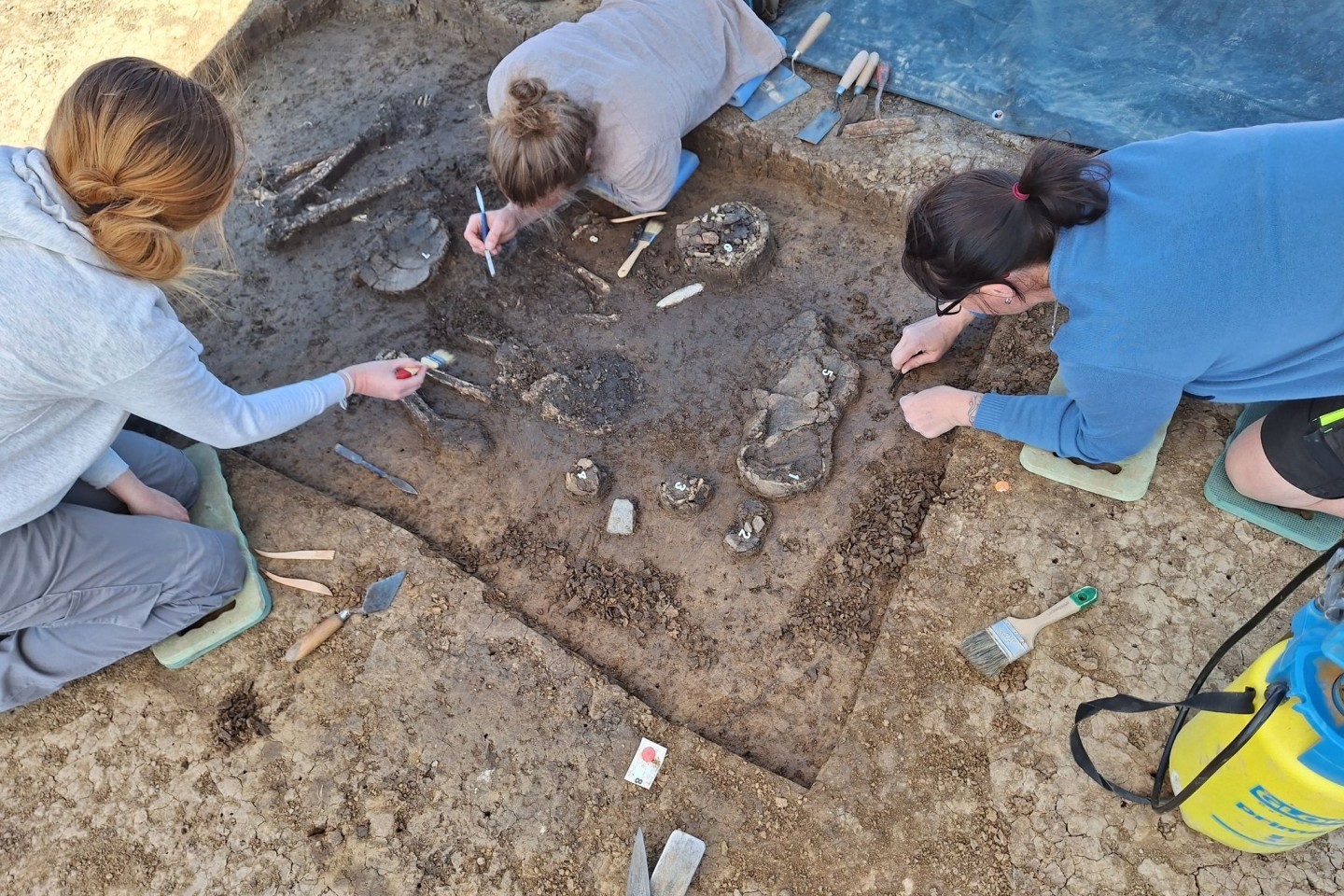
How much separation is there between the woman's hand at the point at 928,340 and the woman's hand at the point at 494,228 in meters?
1.85

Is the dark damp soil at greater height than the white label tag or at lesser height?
greater

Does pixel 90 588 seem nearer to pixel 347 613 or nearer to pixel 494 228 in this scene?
pixel 347 613

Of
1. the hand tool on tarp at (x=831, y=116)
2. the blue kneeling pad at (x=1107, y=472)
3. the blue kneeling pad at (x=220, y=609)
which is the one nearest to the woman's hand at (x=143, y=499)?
the blue kneeling pad at (x=220, y=609)

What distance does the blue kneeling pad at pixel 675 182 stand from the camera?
3943 millimetres

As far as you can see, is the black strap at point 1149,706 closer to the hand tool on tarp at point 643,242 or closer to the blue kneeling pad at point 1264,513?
the blue kneeling pad at point 1264,513

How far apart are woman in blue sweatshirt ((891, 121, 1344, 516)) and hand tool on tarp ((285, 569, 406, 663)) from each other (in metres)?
2.13

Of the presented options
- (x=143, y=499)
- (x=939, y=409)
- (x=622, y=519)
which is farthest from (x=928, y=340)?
(x=143, y=499)

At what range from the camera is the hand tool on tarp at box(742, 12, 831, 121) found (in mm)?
4105

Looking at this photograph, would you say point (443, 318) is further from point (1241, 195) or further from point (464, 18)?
point (1241, 195)

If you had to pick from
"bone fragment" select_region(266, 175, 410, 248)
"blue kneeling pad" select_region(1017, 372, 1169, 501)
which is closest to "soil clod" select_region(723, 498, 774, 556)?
"blue kneeling pad" select_region(1017, 372, 1169, 501)

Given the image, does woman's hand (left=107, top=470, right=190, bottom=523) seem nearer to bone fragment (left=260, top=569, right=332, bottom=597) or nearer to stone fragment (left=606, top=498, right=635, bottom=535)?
bone fragment (left=260, top=569, right=332, bottom=597)

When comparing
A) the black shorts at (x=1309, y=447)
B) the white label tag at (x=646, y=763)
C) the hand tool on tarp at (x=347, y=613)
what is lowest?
the white label tag at (x=646, y=763)

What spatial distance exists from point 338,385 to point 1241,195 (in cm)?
287

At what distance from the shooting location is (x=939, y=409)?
9.91ft
